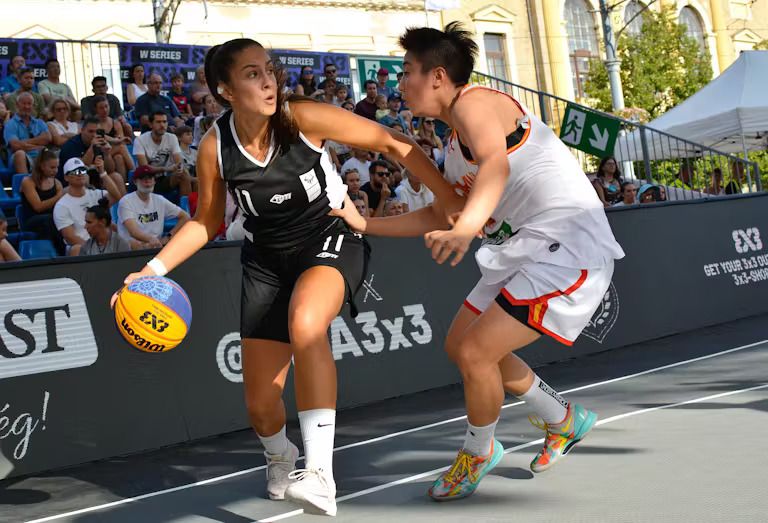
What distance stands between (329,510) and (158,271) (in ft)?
4.43

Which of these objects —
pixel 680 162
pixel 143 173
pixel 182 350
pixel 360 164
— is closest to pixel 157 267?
pixel 182 350

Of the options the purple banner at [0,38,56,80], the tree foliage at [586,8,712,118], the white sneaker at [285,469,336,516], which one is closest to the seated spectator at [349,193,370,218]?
the purple banner at [0,38,56,80]

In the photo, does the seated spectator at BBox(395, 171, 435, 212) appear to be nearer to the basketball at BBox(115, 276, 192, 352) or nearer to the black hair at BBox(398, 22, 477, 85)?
the black hair at BBox(398, 22, 477, 85)

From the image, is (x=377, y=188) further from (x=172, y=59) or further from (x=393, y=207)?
(x=172, y=59)

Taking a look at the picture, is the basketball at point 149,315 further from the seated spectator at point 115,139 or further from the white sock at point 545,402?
the seated spectator at point 115,139

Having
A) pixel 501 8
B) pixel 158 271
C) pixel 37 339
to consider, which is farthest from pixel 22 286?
pixel 501 8

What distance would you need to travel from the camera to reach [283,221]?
468 centimetres

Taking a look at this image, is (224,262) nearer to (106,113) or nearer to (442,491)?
(442,491)

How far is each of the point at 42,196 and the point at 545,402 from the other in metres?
7.29

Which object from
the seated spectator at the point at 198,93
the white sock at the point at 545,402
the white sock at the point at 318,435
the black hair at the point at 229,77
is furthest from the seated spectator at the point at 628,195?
the white sock at the point at 318,435

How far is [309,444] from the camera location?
169 inches

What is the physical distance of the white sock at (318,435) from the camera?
4250 millimetres

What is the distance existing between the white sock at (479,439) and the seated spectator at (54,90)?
9.75 m

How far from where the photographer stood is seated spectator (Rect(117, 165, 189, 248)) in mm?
10523
